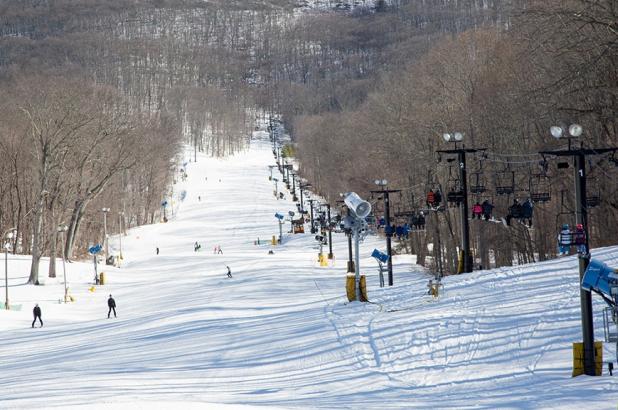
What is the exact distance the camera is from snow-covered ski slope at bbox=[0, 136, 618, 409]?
52.0 feet

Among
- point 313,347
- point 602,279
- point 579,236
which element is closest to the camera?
point 602,279

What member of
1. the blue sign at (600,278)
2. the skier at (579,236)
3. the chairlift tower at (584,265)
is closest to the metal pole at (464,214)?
the chairlift tower at (584,265)

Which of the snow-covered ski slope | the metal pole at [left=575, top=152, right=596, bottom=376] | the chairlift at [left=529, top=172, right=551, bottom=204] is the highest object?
the chairlift at [left=529, top=172, right=551, bottom=204]

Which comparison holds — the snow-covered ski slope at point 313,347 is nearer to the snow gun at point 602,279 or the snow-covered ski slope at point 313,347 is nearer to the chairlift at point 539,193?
the snow gun at point 602,279

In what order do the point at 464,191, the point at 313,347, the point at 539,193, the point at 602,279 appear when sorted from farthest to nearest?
the point at 464,191
the point at 539,193
the point at 313,347
the point at 602,279

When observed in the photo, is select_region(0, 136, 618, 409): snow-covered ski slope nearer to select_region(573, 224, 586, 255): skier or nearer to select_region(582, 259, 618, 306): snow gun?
select_region(582, 259, 618, 306): snow gun

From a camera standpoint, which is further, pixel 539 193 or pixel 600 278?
pixel 539 193

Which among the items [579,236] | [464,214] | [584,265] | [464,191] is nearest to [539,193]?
[464,191]

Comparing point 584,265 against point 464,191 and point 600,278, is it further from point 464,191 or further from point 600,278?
point 464,191

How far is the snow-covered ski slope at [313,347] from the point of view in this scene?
15.8m

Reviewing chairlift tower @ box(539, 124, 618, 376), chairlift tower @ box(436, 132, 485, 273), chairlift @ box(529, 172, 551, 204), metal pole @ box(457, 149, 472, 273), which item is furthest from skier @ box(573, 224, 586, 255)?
metal pole @ box(457, 149, 472, 273)

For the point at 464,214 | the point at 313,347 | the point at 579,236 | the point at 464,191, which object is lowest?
the point at 313,347

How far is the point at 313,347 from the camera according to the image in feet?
71.9

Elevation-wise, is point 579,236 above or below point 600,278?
above
